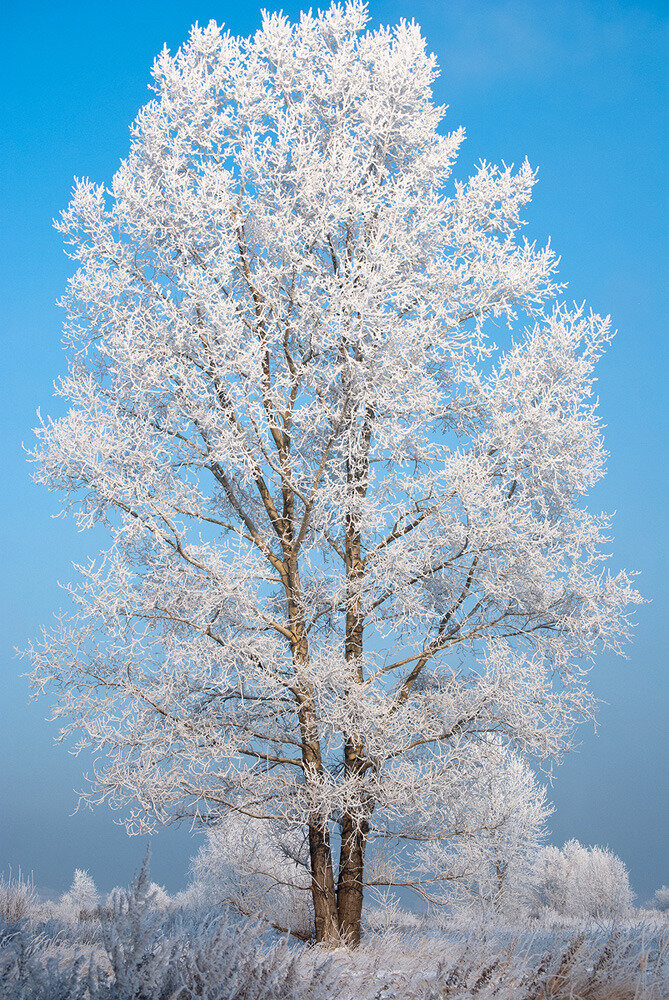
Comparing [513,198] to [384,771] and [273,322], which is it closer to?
[273,322]

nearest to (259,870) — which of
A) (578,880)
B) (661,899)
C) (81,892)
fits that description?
(81,892)

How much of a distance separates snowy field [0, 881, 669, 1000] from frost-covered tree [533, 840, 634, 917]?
2346 cm

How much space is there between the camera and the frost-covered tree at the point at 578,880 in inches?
1057

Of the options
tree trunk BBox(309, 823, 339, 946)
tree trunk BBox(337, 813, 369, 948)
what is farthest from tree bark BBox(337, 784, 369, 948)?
tree trunk BBox(309, 823, 339, 946)

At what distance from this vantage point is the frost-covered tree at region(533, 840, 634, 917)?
26.8 metres

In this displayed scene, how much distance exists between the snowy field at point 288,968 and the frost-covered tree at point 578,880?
23458 millimetres

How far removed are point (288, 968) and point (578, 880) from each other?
2746 centimetres

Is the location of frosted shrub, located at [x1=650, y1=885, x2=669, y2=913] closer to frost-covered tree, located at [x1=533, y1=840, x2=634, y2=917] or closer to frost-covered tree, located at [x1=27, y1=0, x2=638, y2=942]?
frost-covered tree, located at [x1=533, y1=840, x2=634, y2=917]

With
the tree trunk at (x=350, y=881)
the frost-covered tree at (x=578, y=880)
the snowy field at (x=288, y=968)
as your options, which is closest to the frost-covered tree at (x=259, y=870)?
the tree trunk at (x=350, y=881)

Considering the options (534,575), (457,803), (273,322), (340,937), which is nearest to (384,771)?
(457,803)

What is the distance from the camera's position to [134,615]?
7617mm

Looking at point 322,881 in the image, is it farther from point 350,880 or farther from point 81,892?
point 81,892

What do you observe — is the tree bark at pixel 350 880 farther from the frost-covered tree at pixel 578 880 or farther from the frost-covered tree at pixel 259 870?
the frost-covered tree at pixel 578 880

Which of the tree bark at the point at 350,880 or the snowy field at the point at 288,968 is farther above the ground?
the tree bark at the point at 350,880
